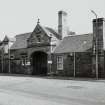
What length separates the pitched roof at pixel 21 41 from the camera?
41.1 meters

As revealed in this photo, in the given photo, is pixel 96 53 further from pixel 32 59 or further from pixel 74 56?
pixel 32 59

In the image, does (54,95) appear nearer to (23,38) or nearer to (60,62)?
(60,62)

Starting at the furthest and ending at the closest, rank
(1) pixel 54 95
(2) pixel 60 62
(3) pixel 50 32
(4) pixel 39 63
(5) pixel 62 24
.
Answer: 1. (5) pixel 62 24
2. (4) pixel 39 63
3. (3) pixel 50 32
4. (2) pixel 60 62
5. (1) pixel 54 95

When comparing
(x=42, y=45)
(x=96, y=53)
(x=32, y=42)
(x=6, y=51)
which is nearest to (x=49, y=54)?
(x=42, y=45)

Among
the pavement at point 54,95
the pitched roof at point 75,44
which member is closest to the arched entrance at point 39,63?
the pitched roof at point 75,44

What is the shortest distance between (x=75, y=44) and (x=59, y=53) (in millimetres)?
2863

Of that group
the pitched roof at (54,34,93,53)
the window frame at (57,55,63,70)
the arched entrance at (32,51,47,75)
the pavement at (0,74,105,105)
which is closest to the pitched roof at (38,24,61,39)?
the pitched roof at (54,34,93,53)

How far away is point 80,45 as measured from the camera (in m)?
32.3

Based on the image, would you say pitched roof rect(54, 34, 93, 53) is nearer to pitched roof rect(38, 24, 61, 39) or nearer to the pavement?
pitched roof rect(38, 24, 61, 39)

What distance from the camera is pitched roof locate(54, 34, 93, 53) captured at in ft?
103

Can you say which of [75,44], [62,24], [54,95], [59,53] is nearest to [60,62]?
[59,53]

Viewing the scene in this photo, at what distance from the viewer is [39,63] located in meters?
37.6

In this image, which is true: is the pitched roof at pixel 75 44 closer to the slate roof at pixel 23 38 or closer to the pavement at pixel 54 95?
the slate roof at pixel 23 38

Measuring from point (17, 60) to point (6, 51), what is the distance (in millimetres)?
4720
